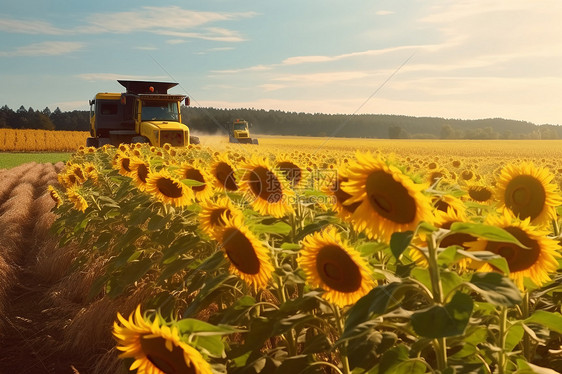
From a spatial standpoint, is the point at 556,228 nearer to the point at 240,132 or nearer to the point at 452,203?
the point at 452,203

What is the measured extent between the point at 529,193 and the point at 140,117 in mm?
19853

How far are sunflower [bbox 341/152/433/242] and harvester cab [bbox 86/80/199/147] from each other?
18.0m

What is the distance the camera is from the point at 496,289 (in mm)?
1701

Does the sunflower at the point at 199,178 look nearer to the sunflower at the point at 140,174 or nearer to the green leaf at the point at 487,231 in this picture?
the sunflower at the point at 140,174

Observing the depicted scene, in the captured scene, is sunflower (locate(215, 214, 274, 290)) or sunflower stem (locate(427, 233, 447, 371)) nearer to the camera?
sunflower stem (locate(427, 233, 447, 371))

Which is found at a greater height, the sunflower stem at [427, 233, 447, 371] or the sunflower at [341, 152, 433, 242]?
the sunflower at [341, 152, 433, 242]

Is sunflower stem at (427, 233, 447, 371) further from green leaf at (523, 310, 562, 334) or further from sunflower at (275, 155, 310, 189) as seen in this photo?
sunflower at (275, 155, 310, 189)

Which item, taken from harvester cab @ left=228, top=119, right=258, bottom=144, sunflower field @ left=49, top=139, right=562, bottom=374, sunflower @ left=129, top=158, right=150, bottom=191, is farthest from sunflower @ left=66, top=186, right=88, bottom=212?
harvester cab @ left=228, top=119, right=258, bottom=144

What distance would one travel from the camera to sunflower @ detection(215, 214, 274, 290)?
104 inches

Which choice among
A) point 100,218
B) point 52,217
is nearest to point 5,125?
point 52,217

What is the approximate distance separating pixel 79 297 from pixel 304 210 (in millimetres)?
4630

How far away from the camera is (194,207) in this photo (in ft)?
13.9

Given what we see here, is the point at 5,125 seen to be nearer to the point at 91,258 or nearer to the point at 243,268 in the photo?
the point at 91,258

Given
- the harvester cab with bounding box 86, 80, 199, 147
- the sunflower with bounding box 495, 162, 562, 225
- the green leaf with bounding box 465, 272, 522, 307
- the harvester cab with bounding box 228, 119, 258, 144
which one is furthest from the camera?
the harvester cab with bounding box 228, 119, 258, 144
